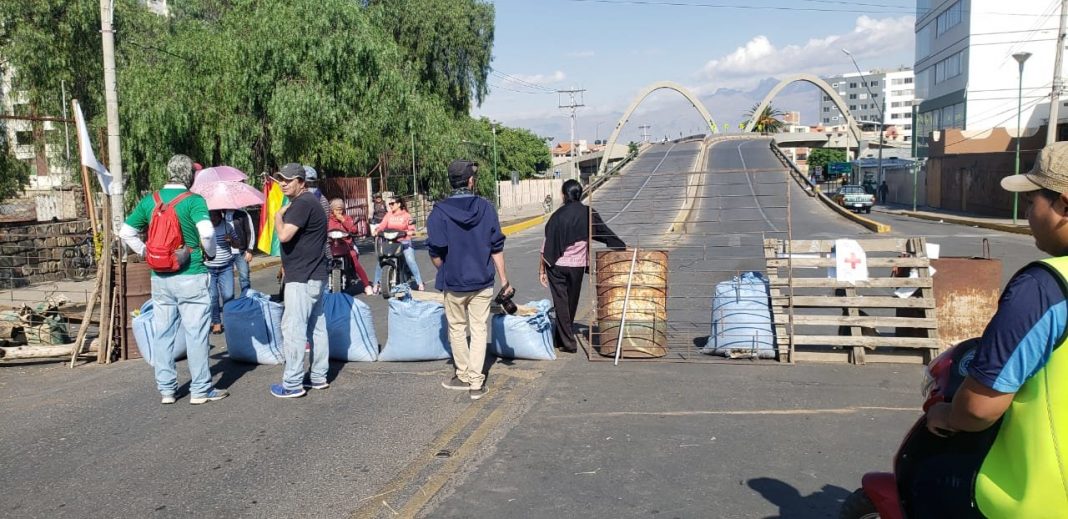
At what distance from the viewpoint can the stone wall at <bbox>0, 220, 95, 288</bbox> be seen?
15.2 metres

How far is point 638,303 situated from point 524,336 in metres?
1.10

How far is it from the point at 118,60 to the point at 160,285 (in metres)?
21.7

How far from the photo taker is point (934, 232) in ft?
88.8

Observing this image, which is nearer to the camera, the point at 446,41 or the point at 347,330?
the point at 347,330

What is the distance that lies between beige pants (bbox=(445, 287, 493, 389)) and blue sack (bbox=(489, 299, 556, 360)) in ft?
3.47

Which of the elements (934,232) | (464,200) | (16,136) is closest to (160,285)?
(464,200)

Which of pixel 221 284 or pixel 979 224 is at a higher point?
pixel 221 284

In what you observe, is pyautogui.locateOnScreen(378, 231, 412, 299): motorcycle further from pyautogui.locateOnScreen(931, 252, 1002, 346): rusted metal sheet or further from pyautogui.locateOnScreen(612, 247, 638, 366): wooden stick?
pyautogui.locateOnScreen(931, 252, 1002, 346): rusted metal sheet

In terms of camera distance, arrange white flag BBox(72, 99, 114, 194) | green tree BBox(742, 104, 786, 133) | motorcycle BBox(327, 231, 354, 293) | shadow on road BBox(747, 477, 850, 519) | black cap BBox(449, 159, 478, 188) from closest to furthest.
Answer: shadow on road BBox(747, 477, 850, 519) < black cap BBox(449, 159, 478, 188) < white flag BBox(72, 99, 114, 194) < motorcycle BBox(327, 231, 354, 293) < green tree BBox(742, 104, 786, 133)

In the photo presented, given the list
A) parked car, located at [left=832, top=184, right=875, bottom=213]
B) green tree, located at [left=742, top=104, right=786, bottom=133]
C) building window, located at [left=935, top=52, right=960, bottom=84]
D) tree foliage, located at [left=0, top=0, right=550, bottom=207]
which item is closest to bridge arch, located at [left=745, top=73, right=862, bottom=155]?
green tree, located at [left=742, top=104, right=786, bottom=133]

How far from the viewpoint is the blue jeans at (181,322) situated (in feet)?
20.6

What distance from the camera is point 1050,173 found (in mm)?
2354

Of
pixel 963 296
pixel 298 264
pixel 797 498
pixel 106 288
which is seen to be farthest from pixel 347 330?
pixel 963 296

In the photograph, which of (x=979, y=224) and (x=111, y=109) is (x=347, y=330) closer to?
(x=111, y=109)
